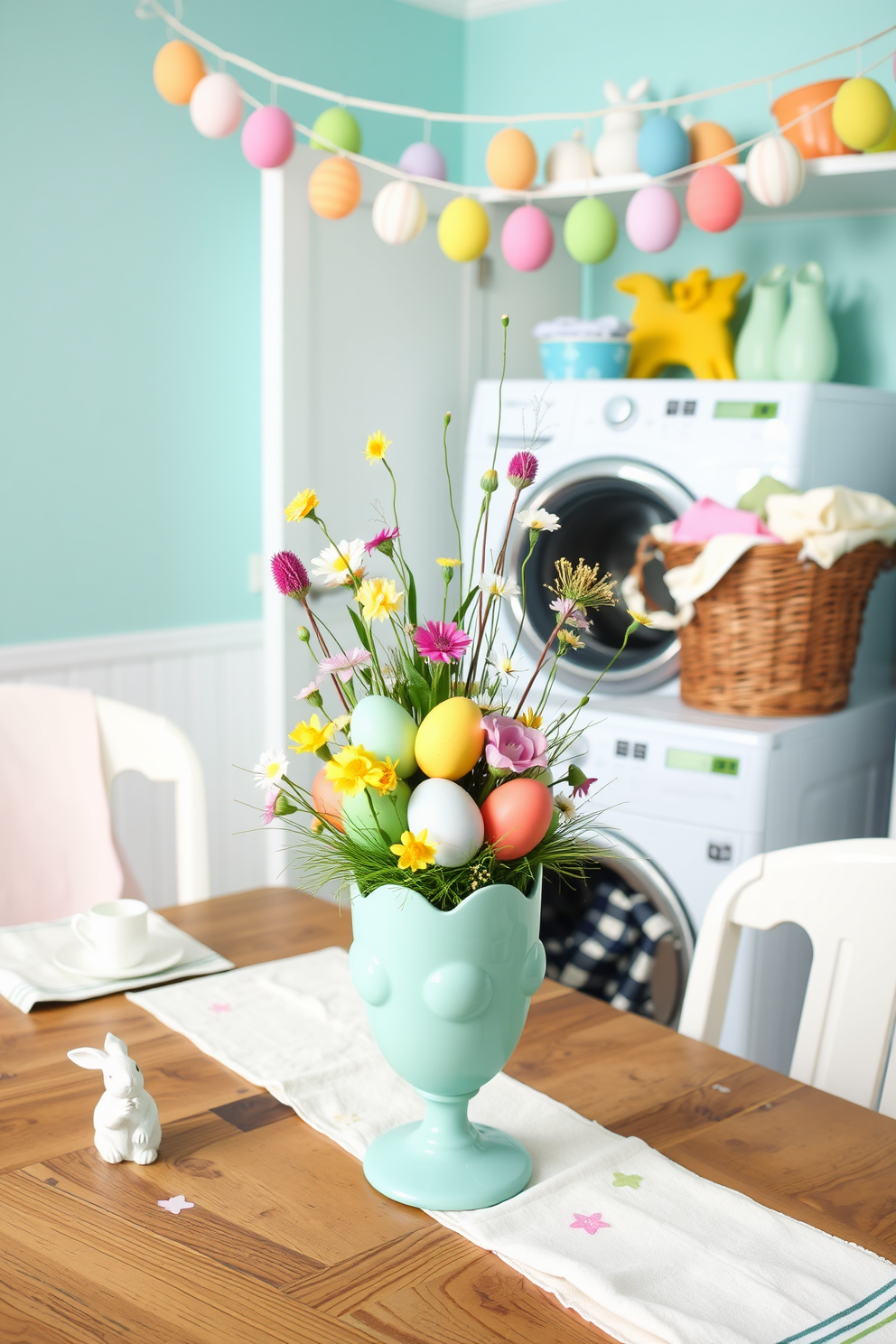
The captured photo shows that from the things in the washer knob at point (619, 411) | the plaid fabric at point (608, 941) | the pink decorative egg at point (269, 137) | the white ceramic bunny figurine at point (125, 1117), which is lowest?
the plaid fabric at point (608, 941)

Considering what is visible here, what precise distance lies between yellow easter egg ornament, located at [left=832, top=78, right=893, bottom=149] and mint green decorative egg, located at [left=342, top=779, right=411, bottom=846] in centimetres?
183

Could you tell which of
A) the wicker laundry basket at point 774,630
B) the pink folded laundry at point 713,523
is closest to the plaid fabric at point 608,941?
the wicker laundry basket at point 774,630

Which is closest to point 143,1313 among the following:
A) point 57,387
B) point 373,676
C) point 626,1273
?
point 626,1273

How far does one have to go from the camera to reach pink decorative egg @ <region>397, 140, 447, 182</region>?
261 cm

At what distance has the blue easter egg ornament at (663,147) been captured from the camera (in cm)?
244

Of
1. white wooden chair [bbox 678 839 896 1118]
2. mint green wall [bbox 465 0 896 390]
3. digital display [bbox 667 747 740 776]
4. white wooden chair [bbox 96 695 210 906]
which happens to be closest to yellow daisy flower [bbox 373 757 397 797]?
white wooden chair [bbox 678 839 896 1118]

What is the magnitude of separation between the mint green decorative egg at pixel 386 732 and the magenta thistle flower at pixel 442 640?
5 cm

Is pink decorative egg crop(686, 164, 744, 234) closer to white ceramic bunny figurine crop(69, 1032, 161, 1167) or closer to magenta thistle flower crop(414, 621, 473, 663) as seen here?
magenta thistle flower crop(414, 621, 473, 663)

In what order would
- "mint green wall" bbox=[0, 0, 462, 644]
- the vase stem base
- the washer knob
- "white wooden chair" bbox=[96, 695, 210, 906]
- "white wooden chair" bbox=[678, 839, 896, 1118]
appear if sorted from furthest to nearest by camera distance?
"mint green wall" bbox=[0, 0, 462, 644], the washer knob, "white wooden chair" bbox=[96, 695, 210, 906], "white wooden chair" bbox=[678, 839, 896, 1118], the vase stem base

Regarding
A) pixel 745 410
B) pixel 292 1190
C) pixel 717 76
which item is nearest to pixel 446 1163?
pixel 292 1190

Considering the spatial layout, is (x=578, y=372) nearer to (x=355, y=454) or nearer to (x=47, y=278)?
(x=355, y=454)

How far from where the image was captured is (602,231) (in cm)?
238

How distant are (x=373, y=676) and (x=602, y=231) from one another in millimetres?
1735

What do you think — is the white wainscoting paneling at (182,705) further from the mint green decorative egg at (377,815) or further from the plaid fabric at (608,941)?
the mint green decorative egg at (377,815)
